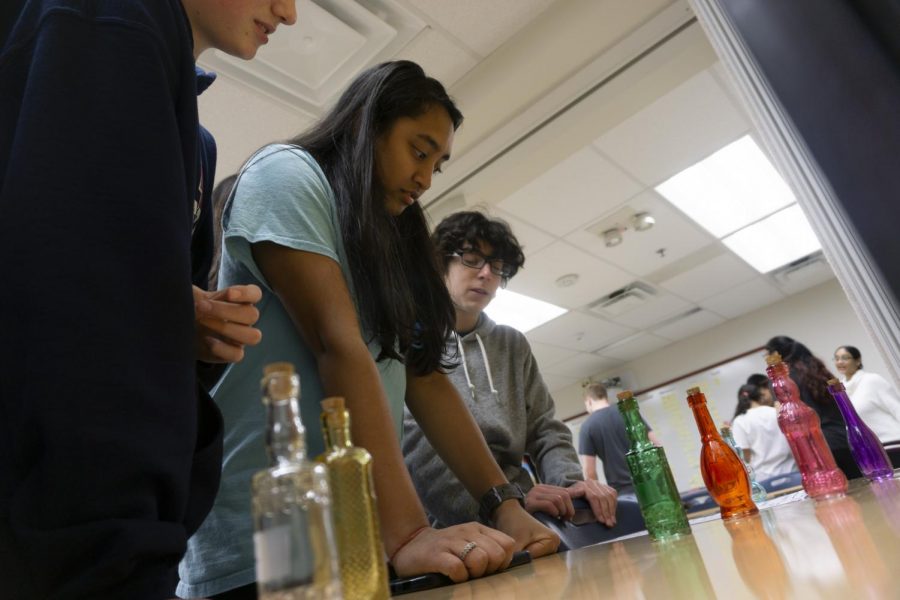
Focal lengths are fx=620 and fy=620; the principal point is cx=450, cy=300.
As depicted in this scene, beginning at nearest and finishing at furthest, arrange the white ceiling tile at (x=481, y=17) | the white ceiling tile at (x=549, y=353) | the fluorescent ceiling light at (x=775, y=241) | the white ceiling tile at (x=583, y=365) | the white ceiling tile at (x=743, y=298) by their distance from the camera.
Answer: the white ceiling tile at (x=481, y=17) < the fluorescent ceiling light at (x=775, y=241) < the white ceiling tile at (x=743, y=298) < the white ceiling tile at (x=549, y=353) < the white ceiling tile at (x=583, y=365)

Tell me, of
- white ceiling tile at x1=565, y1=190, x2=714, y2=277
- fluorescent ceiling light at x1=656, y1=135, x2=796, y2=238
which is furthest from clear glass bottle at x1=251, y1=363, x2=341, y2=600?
white ceiling tile at x1=565, y1=190, x2=714, y2=277

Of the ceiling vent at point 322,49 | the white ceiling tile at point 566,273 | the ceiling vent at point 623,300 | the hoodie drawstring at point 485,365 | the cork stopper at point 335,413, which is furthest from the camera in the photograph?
the ceiling vent at point 623,300

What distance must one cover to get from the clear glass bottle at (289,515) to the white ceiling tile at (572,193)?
11.2ft

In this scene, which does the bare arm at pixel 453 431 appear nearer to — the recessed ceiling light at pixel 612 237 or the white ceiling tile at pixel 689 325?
the recessed ceiling light at pixel 612 237

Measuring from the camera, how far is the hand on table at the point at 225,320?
1.70 ft

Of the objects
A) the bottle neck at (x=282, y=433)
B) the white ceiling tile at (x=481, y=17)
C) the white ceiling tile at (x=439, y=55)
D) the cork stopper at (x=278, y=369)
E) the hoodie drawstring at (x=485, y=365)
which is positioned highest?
the white ceiling tile at (x=481, y=17)

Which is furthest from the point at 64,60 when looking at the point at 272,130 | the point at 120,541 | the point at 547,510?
the point at 272,130

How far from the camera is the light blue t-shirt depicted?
0.64 metres

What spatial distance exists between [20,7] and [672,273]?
5.49 metres

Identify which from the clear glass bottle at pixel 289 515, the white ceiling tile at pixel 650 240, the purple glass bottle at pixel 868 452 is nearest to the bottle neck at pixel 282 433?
the clear glass bottle at pixel 289 515

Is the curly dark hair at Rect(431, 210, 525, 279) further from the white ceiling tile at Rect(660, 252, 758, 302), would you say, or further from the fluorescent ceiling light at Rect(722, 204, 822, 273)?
the white ceiling tile at Rect(660, 252, 758, 302)

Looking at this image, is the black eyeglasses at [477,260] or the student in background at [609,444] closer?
the black eyeglasses at [477,260]

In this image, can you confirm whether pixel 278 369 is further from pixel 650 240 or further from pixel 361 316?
pixel 650 240

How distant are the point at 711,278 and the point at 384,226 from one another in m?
5.54
